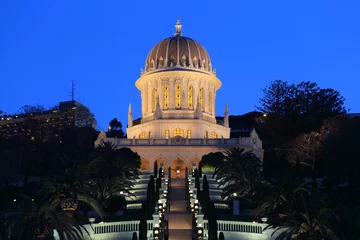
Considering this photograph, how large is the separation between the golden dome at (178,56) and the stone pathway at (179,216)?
34264 mm

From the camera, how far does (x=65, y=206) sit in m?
34.3

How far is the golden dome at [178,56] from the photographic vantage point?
8031 cm

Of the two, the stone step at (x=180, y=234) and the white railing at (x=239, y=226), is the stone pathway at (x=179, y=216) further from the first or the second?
the white railing at (x=239, y=226)

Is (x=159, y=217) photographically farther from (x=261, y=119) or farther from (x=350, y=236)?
(x=261, y=119)

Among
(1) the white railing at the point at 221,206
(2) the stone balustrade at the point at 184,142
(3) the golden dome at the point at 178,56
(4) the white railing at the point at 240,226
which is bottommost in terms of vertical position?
(4) the white railing at the point at 240,226

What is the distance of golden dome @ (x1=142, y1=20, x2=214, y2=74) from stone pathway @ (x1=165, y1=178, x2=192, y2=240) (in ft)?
112

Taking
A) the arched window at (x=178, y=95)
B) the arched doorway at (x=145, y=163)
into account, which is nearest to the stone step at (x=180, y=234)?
the arched doorway at (x=145, y=163)

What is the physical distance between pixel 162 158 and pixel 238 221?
116ft

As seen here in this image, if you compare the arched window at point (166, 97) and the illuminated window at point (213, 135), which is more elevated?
the arched window at point (166, 97)

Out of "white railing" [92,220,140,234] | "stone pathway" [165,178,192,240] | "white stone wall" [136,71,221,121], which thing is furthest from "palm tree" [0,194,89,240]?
"white stone wall" [136,71,221,121]

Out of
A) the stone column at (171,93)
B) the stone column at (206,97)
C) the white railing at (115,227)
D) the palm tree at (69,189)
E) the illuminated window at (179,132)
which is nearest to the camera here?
the white railing at (115,227)

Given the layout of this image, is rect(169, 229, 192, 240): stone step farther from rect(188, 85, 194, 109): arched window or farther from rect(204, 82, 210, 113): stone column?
rect(204, 82, 210, 113): stone column

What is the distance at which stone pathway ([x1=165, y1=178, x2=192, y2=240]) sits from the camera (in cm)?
3303

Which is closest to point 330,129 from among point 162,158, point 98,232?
point 162,158
